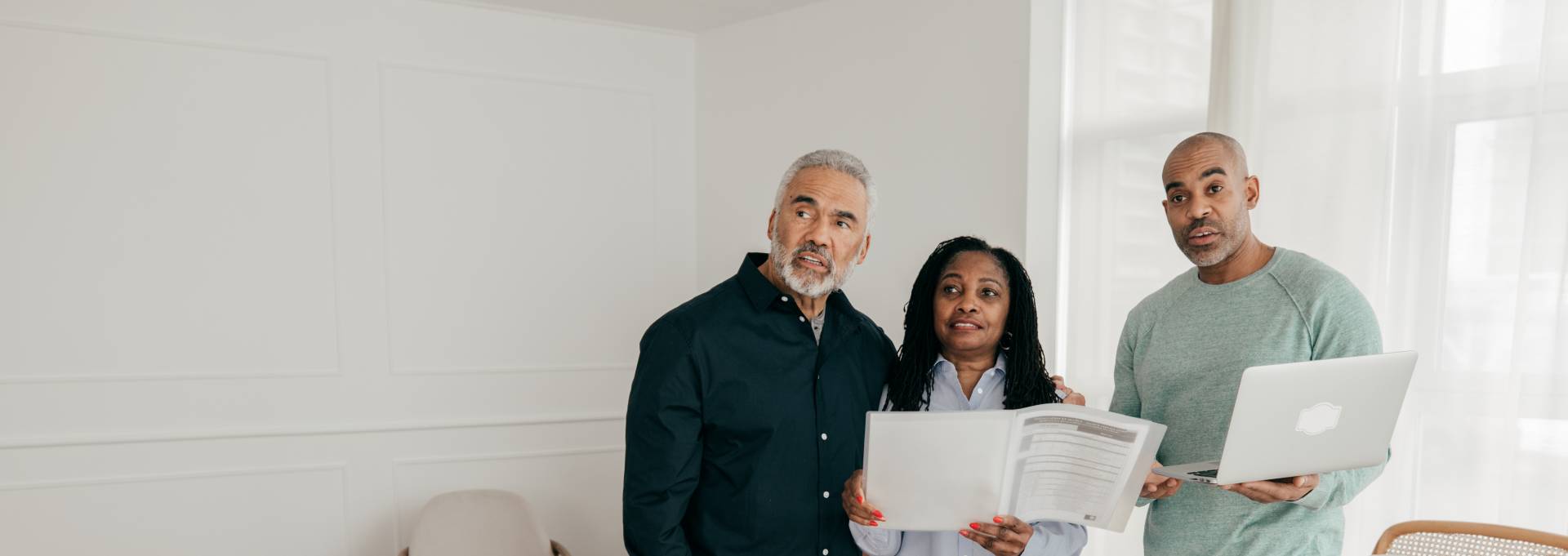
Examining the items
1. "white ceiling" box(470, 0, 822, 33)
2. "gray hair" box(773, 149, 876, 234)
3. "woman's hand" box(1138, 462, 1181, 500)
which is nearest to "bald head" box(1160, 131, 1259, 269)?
"woman's hand" box(1138, 462, 1181, 500)

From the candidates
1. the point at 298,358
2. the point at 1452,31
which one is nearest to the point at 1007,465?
the point at 1452,31

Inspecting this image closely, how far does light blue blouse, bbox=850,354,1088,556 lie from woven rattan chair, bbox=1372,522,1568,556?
581 mm

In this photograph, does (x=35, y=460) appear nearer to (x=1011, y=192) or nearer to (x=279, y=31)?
(x=279, y=31)

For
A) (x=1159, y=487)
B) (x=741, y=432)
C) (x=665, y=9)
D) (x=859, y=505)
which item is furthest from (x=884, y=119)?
(x=859, y=505)

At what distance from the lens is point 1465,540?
1.90m

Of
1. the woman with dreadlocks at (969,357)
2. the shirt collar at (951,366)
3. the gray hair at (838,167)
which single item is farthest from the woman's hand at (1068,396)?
the gray hair at (838,167)

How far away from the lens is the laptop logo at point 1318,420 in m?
1.60

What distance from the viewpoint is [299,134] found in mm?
3643

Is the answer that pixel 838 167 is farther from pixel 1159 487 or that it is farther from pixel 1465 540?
pixel 1465 540

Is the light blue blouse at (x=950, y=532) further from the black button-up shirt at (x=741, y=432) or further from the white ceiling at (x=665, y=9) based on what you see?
the white ceiling at (x=665, y=9)

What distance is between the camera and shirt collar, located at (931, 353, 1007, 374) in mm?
1959

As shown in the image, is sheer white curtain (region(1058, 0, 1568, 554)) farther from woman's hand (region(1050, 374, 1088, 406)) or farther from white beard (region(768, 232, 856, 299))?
white beard (region(768, 232, 856, 299))

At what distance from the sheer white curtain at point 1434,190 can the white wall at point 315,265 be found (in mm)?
2547

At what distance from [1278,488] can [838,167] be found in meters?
1.02
